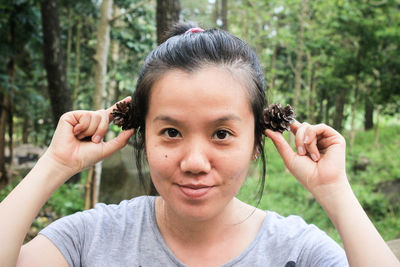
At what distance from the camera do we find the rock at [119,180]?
23.8ft

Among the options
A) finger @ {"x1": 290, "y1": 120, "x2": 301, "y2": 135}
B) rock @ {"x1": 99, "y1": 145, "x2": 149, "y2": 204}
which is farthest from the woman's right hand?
rock @ {"x1": 99, "y1": 145, "x2": 149, "y2": 204}

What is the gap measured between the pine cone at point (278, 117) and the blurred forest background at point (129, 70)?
1741mm

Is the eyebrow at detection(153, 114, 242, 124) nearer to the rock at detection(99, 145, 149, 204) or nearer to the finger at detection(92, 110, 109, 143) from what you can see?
the finger at detection(92, 110, 109, 143)

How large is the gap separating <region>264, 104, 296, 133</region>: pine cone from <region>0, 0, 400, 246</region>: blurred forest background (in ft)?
5.71

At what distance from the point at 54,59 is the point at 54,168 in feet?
16.2

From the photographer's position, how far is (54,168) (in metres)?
1.60

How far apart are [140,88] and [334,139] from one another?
3.05 feet

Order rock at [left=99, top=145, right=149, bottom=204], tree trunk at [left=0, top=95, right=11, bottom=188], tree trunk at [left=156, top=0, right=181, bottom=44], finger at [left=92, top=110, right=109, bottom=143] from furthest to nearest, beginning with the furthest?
rock at [left=99, top=145, right=149, bottom=204]
tree trunk at [left=0, top=95, right=11, bottom=188]
tree trunk at [left=156, top=0, right=181, bottom=44]
finger at [left=92, top=110, right=109, bottom=143]

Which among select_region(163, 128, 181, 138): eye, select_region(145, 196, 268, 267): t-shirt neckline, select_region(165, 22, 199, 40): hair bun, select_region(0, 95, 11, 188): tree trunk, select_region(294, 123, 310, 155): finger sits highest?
select_region(165, 22, 199, 40): hair bun

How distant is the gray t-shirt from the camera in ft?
4.96

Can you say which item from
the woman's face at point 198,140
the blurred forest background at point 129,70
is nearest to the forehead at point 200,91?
the woman's face at point 198,140

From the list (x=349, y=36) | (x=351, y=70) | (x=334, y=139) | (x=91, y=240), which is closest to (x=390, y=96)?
(x=351, y=70)

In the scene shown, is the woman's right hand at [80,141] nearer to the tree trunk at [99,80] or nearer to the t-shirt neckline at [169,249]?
the t-shirt neckline at [169,249]

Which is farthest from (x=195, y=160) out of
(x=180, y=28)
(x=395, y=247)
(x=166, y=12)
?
(x=166, y=12)
